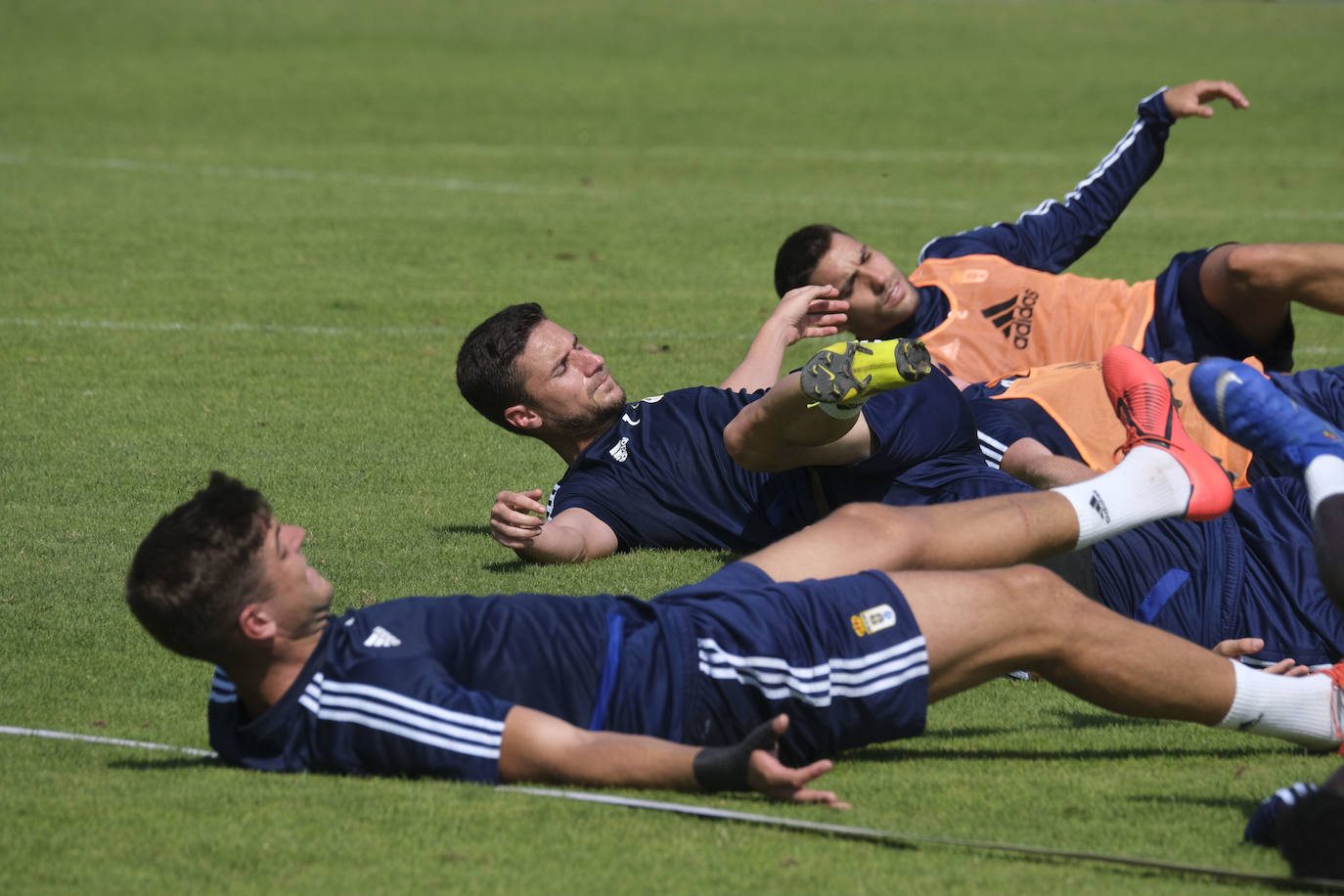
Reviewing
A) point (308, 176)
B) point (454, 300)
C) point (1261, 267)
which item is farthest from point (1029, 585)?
point (308, 176)

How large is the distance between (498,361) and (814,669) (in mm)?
2894

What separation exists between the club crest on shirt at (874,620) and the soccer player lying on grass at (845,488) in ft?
1.27

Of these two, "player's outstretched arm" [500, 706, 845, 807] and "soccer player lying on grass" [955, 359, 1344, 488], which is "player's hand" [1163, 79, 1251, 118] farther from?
"player's outstretched arm" [500, 706, 845, 807]

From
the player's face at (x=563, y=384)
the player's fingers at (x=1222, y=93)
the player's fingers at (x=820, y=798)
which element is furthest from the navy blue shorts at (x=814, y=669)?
the player's fingers at (x=1222, y=93)

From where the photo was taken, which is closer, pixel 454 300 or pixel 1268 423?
pixel 1268 423

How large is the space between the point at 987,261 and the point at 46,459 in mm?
4988

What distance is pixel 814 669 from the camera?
4277 millimetres

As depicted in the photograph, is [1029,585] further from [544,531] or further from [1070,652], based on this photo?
[544,531]

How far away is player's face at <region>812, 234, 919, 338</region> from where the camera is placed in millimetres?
8297

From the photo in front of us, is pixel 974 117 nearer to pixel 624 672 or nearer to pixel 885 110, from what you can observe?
pixel 885 110

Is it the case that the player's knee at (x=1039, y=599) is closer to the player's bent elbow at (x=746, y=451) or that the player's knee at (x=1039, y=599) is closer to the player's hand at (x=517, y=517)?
the player's bent elbow at (x=746, y=451)

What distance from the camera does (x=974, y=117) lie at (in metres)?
23.1

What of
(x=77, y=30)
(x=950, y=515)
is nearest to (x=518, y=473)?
(x=950, y=515)

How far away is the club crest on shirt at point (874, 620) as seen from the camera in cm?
428
